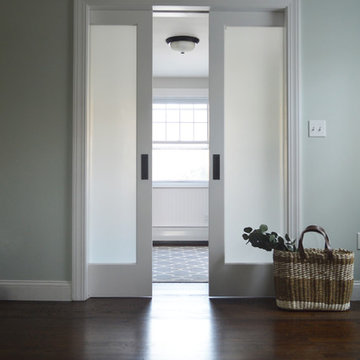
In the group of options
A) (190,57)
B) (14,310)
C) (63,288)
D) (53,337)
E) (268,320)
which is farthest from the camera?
(190,57)

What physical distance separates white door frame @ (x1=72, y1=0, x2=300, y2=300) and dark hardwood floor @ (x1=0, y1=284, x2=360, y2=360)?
0.38 m

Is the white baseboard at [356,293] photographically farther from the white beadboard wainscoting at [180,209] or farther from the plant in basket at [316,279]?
the white beadboard wainscoting at [180,209]

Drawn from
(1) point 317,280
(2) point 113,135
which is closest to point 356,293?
(1) point 317,280

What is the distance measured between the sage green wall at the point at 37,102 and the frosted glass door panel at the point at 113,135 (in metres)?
0.19

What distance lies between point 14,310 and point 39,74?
1.56 m

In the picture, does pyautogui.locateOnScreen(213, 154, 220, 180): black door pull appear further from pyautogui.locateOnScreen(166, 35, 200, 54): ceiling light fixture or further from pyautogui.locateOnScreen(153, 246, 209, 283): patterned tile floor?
pyautogui.locateOnScreen(166, 35, 200, 54): ceiling light fixture

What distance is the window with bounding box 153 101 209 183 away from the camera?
608 centimetres

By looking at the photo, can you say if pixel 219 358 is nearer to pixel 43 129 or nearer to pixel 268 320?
pixel 268 320

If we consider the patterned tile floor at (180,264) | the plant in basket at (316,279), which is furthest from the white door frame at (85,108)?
the patterned tile floor at (180,264)

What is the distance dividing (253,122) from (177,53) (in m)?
2.34

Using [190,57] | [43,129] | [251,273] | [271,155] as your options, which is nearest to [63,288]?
[43,129]

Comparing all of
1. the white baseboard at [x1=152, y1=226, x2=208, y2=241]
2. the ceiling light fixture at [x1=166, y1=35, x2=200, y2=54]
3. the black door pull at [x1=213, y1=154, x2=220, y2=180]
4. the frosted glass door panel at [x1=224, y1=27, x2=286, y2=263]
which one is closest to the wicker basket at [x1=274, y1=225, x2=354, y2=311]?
the frosted glass door panel at [x1=224, y1=27, x2=286, y2=263]

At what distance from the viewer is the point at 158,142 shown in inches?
240

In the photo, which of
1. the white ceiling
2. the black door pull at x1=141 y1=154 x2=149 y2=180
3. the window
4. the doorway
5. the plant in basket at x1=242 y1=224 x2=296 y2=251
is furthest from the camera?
the window
